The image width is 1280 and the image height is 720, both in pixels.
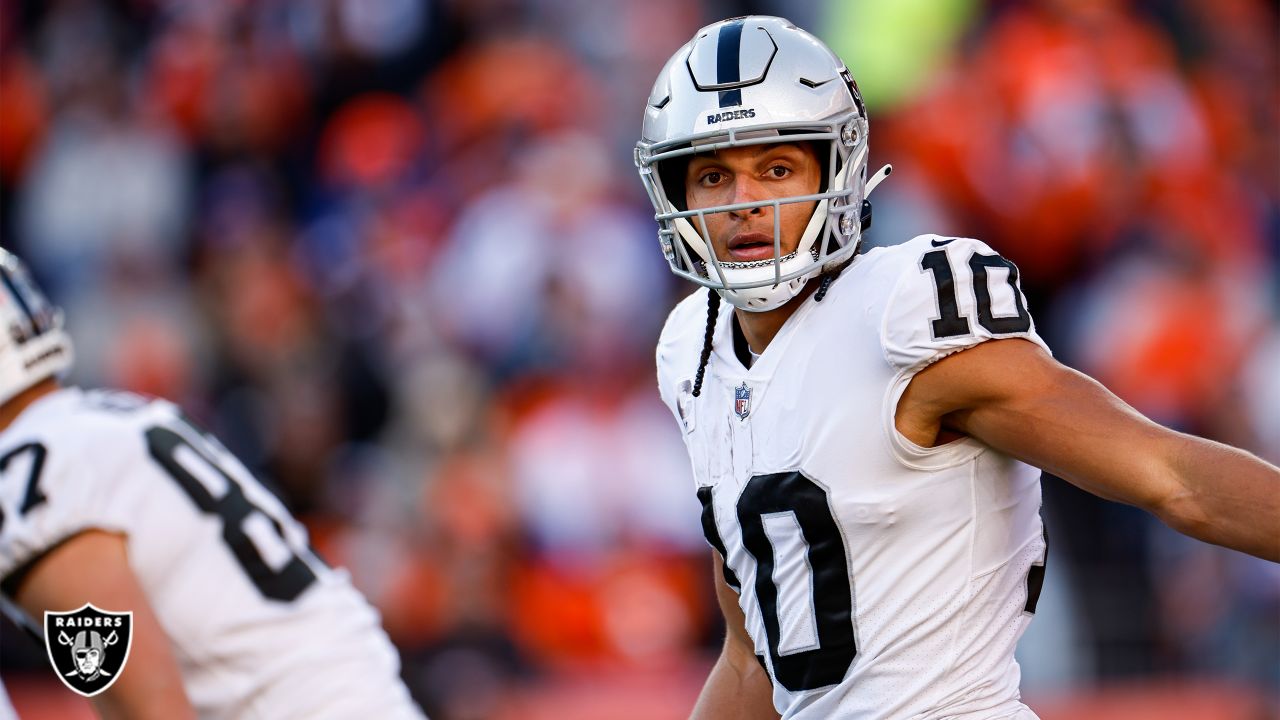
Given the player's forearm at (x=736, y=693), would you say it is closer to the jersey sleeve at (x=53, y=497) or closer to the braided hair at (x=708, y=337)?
the braided hair at (x=708, y=337)

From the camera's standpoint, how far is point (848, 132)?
3.10 metres

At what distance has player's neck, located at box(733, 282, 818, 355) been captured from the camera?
3.14 metres

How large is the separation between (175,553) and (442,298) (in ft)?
15.7

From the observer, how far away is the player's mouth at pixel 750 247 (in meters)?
3.00

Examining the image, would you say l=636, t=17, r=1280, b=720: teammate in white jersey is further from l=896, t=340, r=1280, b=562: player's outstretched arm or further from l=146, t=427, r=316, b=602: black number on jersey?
l=146, t=427, r=316, b=602: black number on jersey

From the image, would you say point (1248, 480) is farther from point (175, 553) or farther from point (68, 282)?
point (68, 282)

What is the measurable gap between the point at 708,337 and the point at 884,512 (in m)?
0.61

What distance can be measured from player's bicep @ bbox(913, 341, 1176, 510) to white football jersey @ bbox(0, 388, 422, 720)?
5.17 ft

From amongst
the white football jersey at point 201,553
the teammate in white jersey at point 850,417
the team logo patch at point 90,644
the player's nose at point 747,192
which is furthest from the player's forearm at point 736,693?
the team logo patch at point 90,644

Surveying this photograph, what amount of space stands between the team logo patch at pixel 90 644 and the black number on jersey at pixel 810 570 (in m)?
1.26

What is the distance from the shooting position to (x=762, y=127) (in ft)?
9.87

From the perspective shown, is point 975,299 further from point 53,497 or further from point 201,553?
point 53,497

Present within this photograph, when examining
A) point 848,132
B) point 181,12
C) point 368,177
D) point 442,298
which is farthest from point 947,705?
point 181,12

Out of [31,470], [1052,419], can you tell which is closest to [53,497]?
[31,470]
